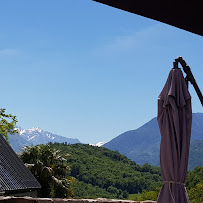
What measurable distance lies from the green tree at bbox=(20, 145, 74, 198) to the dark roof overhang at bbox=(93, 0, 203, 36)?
21.3 meters

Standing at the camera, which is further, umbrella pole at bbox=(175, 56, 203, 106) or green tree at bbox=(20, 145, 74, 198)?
green tree at bbox=(20, 145, 74, 198)

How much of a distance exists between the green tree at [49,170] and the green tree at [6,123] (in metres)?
1.68

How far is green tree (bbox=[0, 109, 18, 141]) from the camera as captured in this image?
25.8 meters

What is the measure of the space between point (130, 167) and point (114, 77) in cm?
12388

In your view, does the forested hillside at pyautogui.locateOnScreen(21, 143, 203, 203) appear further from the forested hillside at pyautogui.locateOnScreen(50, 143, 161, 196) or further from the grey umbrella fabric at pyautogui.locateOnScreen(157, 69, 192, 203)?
the grey umbrella fabric at pyautogui.locateOnScreen(157, 69, 192, 203)

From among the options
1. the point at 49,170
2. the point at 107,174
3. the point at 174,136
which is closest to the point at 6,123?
the point at 49,170

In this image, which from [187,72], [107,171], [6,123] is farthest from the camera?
[107,171]

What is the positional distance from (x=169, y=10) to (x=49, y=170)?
72.0 ft

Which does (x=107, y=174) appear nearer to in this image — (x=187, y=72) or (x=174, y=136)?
(x=187, y=72)

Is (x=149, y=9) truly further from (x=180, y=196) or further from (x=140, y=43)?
(x=140, y=43)

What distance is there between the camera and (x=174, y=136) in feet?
10.5

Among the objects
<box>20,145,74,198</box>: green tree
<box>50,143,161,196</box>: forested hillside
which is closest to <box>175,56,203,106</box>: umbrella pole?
<box>20,145,74,198</box>: green tree

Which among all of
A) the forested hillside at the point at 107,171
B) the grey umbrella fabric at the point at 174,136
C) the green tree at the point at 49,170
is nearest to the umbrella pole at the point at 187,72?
the grey umbrella fabric at the point at 174,136

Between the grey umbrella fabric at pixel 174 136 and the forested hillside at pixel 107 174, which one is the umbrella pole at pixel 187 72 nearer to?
the grey umbrella fabric at pixel 174 136
